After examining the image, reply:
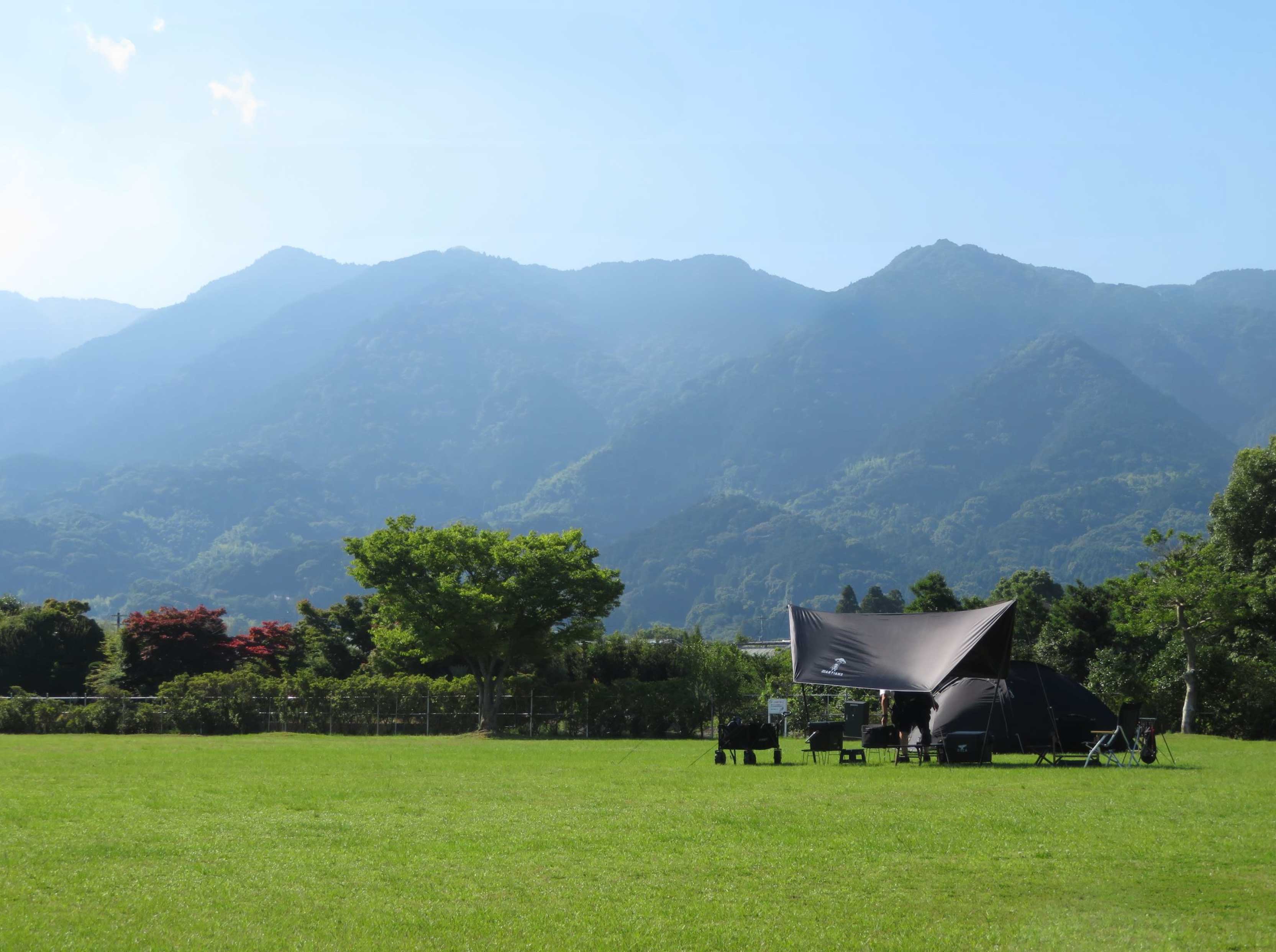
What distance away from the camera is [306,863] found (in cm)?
1012

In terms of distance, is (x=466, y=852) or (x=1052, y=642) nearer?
(x=466, y=852)

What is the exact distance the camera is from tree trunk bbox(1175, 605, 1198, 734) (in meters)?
32.4

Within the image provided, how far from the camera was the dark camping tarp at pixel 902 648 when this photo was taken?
2289 cm

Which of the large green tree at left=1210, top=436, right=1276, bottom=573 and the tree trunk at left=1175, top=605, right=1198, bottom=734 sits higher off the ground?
the large green tree at left=1210, top=436, right=1276, bottom=573

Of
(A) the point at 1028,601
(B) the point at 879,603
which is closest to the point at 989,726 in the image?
(A) the point at 1028,601

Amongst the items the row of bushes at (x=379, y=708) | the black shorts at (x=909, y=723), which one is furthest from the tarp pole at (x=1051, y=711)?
the row of bushes at (x=379, y=708)

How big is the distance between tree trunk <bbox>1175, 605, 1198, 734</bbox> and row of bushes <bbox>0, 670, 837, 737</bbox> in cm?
1197

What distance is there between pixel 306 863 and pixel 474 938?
116 inches

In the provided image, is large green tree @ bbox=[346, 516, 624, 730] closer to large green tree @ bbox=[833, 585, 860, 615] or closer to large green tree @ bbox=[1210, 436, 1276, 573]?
large green tree @ bbox=[1210, 436, 1276, 573]

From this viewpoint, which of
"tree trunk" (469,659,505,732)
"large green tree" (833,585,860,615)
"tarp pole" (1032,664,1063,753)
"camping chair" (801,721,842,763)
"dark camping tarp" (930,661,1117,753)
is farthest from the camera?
"large green tree" (833,585,860,615)

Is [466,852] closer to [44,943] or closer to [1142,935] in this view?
[44,943]

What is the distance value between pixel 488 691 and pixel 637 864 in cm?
2932

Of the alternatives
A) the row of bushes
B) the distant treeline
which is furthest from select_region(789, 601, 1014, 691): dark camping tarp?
the row of bushes

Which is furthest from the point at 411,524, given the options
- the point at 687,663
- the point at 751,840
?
the point at 751,840
